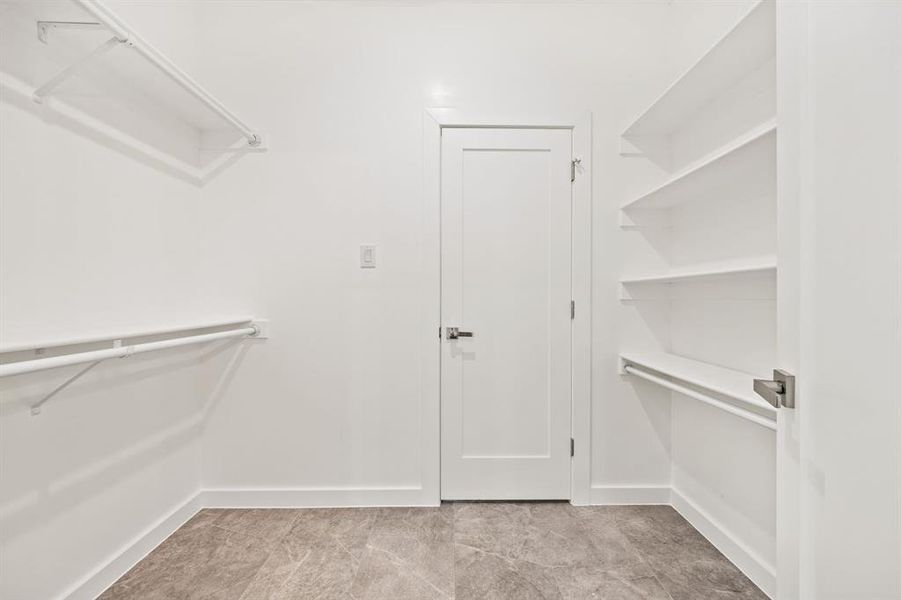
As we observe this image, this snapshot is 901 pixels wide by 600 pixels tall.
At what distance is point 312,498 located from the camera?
1.94 meters

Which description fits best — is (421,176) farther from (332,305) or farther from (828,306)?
(828,306)

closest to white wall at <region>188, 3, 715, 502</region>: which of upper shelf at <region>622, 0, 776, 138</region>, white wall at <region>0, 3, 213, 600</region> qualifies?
upper shelf at <region>622, 0, 776, 138</region>

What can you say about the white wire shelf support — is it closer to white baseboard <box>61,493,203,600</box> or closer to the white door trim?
white baseboard <box>61,493,203,600</box>

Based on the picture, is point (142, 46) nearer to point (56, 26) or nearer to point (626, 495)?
point (56, 26)

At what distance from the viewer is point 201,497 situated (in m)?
1.93

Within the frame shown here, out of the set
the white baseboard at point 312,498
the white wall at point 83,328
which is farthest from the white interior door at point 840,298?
the white wall at point 83,328

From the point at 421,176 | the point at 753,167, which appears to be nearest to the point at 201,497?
the point at 421,176

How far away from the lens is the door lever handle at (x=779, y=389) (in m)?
0.74

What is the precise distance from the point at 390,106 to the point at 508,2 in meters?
0.85

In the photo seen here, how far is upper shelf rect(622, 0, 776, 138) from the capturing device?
116 cm

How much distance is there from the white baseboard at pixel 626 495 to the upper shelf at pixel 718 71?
191 cm

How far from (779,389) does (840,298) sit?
8.5 inches

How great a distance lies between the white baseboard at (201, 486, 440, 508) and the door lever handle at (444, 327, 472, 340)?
84 cm

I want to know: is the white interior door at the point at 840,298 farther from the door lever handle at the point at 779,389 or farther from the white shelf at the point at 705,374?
the white shelf at the point at 705,374
